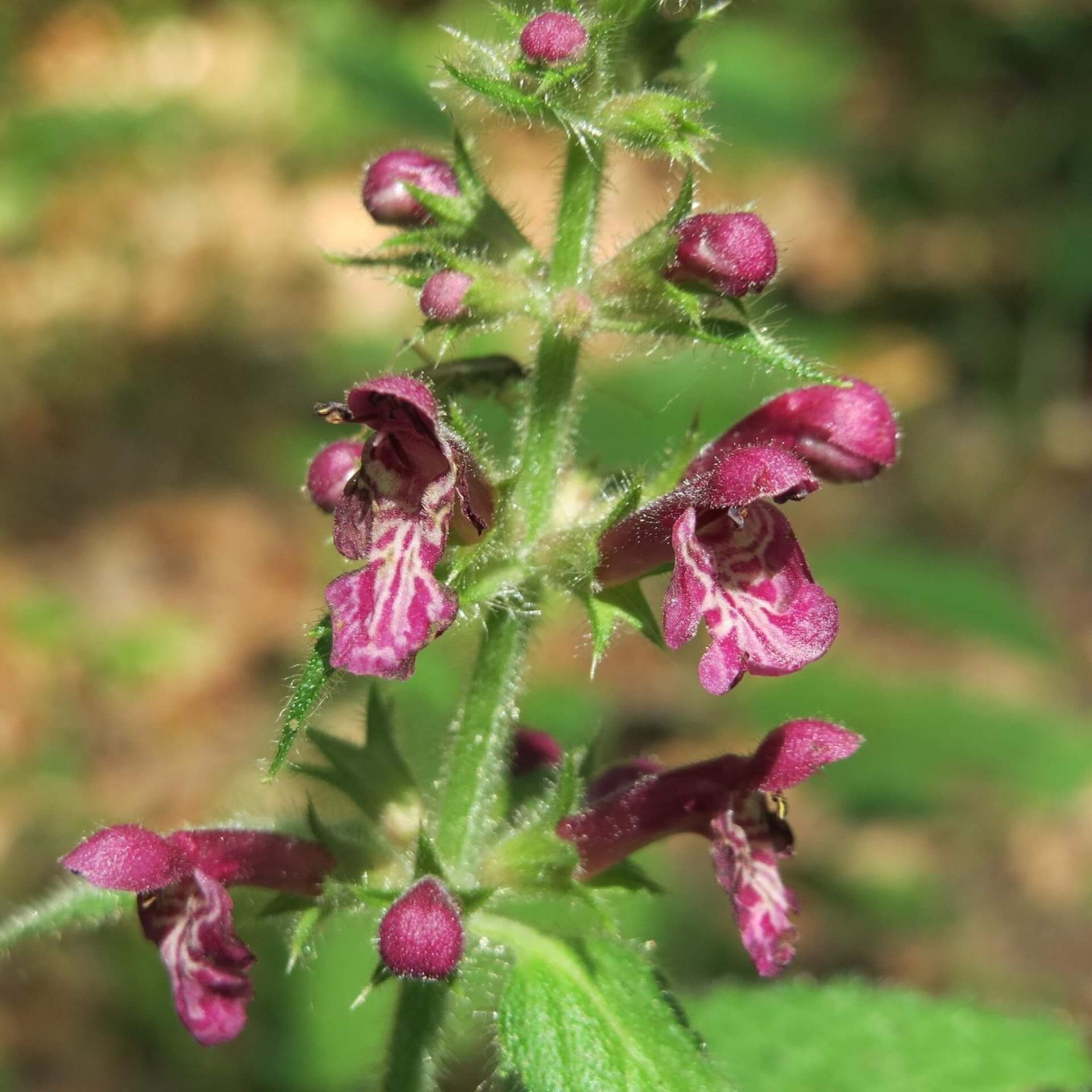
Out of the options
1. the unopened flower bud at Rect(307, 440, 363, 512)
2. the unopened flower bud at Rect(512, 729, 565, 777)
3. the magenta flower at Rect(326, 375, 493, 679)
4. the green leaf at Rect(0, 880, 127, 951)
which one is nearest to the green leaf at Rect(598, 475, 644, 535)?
the magenta flower at Rect(326, 375, 493, 679)

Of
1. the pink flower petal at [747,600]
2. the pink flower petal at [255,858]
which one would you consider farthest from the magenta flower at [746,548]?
the pink flower petal at [255,858]

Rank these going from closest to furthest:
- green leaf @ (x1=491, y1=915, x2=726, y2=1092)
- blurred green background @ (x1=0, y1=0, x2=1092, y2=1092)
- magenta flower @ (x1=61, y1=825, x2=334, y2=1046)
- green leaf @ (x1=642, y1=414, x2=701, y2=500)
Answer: green leaf @ (x1=491, y1=915, x2=726, y2=1092), magenta flower @ (x1=61, y1=825, x2=334, y2=1046), green leaf @ (x1=642, y1=414, x2=701, y2=500), blurred green background @ (x1=0, y1=0, x2=1092, y2=1092)

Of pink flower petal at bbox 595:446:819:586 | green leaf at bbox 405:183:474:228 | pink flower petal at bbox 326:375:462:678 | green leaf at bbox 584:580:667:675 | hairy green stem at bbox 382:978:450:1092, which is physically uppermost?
green leaf at bbox 405:183:474:228

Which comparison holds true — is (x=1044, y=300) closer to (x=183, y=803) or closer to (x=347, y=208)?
(x=347, y=208)

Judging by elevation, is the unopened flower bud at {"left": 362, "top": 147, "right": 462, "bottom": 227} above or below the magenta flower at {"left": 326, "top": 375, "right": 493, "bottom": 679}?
above

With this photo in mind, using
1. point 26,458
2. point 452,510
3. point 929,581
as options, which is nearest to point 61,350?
point 26,458

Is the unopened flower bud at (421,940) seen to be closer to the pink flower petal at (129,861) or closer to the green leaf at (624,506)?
the pink flower petal at (129,861)

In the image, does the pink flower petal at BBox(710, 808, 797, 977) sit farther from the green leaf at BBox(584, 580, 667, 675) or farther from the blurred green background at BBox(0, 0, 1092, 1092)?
the blurred green background at BBox(0, 0, 1092, 1092)
